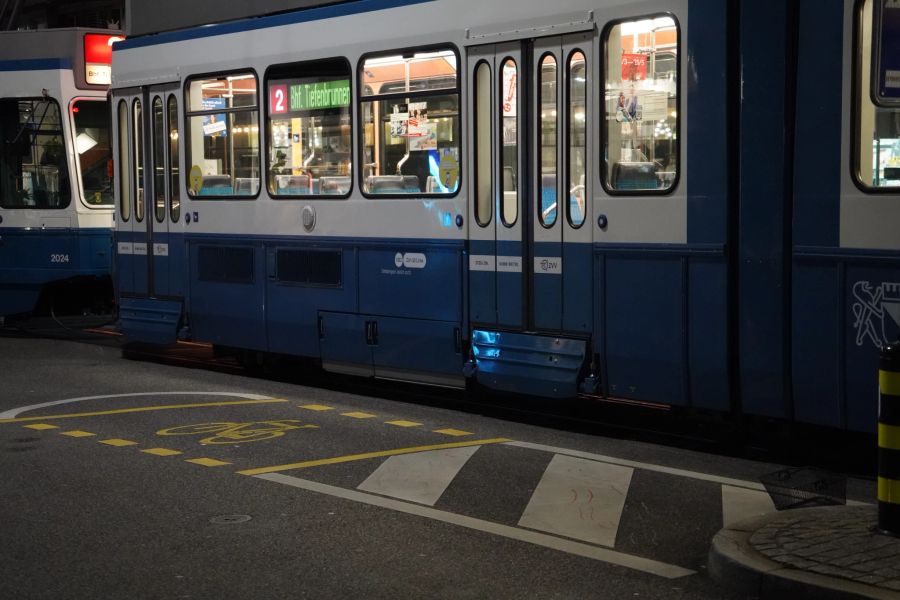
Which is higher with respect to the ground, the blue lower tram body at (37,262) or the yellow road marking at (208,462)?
the blue lower tram body at (37,262)

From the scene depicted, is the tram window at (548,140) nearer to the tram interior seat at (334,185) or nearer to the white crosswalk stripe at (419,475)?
the white crosswalk stripe at (419,475)

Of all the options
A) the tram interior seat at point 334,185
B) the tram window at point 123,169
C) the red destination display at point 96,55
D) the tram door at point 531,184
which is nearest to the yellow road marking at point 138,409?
the tram interior seat at point 334,185

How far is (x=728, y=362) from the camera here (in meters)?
8.65

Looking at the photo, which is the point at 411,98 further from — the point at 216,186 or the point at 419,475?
the point at 419,475

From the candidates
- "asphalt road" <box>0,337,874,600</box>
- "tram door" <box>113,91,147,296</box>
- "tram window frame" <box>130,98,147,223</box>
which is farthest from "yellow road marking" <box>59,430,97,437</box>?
"tram window frame" <box>130,98,147,223</box>

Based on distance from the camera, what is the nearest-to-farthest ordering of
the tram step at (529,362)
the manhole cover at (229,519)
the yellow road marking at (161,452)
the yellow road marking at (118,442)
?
1. the manhole cover at (229,519)
2. the yellow road marking at (161,452)
3. the yellow road marking at (118,442)
4. the tram step at (529,362)

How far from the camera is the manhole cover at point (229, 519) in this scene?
7184 mm

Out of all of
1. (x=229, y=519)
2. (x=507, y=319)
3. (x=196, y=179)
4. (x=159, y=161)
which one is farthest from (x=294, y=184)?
(x=229, y=519)

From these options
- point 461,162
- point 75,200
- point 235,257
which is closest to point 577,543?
point 461,162

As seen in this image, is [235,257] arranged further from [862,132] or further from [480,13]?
[862,132]

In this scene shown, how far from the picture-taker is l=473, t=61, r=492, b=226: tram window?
10.2 metres

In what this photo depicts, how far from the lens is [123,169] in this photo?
1434cm

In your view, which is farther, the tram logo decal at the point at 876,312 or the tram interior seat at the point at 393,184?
the tram interior seat at the point at 393,184

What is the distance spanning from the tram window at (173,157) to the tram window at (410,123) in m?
2.90
